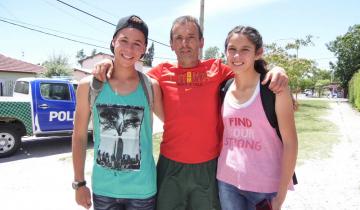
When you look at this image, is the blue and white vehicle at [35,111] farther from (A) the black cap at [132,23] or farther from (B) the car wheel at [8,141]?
(A) the black cap at [132,23]

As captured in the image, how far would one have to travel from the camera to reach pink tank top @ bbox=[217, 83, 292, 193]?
2344 mm

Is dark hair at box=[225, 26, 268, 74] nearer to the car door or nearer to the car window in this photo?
the car door

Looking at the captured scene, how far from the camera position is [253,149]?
2.39 metres

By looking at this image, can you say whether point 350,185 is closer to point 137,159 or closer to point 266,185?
point 266,185

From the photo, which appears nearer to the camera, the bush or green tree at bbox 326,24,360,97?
the bush

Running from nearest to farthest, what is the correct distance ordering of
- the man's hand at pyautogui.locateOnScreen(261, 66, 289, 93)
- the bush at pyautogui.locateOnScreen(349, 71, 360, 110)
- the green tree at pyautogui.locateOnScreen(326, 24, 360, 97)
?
the man's hand at pyautogui.locateOnScreen(261, 66, 289, 93) < the bush at pyautogui.locateOnScreen(349, 71, 360, 110) < the green tree at pyautogui.locateOnScreen(326, 24, 360, 97)

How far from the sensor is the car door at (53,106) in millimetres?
8828

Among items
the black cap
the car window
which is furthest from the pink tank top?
the car window

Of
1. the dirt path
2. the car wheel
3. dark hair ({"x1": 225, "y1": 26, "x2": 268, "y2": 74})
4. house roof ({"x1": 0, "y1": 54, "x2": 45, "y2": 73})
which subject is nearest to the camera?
dark hair ({"x1": 225, "y1": 26, "x2": 268, "y2": 74})

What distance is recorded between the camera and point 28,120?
8703mm

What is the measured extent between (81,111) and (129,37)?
598mm

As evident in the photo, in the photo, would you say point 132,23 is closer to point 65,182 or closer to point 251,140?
point 251,140

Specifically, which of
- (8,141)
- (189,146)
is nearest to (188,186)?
(189,146)

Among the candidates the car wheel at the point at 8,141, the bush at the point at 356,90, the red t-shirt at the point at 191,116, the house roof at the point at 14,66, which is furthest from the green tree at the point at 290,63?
the red t-shirt at the point at 191,116
